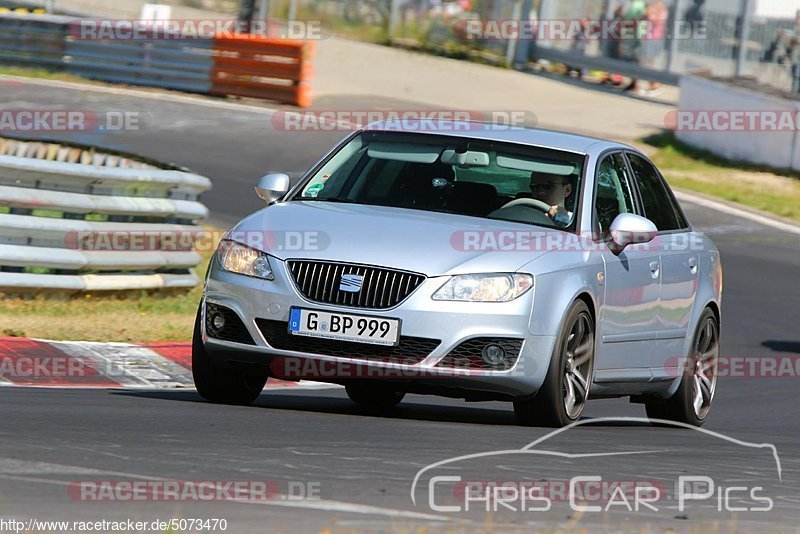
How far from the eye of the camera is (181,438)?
21.6 ft

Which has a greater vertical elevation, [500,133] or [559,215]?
[500,133]

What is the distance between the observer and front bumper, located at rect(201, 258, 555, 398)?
24.3 ft

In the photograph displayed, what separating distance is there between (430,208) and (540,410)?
1.25 meters

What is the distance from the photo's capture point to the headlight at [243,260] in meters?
7.64

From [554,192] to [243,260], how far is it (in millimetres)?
1801

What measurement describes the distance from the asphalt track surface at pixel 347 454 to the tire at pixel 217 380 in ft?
0.40

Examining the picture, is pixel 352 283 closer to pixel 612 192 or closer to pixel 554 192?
pixel 554 192

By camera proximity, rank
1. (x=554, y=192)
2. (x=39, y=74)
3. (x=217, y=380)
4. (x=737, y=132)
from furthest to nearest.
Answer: (x=39, y=74)
(x=737, y=132)
(x=554, y=192)
(x=217, y=380)

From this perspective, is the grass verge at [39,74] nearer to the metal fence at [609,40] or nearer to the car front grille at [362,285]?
the metal fence at [609,40]

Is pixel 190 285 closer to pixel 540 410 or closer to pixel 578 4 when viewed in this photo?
pixel 540 410

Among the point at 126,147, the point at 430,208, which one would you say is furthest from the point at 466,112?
the point at 430,208

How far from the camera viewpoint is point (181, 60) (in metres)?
28.4

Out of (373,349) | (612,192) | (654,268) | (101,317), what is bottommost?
(101,317)

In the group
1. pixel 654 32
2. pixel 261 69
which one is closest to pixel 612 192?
pixel 261 69
